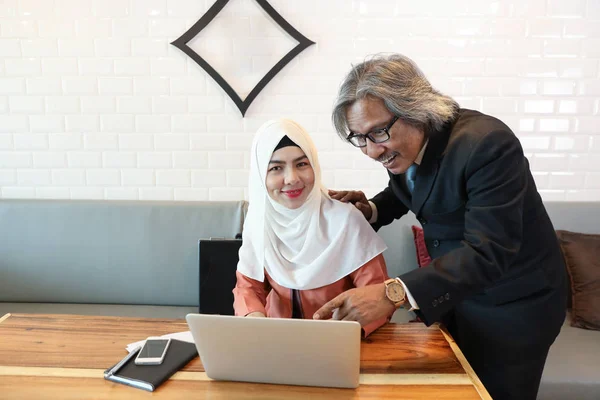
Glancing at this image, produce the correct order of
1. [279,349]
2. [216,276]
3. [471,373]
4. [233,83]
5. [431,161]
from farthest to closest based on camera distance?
[233,83]
[216,276]
[431,161]
[471,373]
[279,349]

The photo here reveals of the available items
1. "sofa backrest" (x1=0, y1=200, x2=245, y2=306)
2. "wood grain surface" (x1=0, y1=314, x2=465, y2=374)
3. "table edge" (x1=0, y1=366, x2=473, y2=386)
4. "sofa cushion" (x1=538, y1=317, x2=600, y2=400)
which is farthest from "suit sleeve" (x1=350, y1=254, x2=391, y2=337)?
"sofa backrest" (x1=0, y1=200, x2=245, y2=306)

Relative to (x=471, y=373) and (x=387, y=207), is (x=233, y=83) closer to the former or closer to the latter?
(x=387, y=207)

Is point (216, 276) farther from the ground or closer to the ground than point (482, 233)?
closer to the ground

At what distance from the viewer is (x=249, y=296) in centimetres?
162

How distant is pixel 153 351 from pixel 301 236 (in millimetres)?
582

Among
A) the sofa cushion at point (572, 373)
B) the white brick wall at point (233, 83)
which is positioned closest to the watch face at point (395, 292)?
the sofa cushion at point (572, 373)

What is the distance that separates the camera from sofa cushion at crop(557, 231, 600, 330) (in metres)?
2.27

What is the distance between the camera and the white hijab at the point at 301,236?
1619mm

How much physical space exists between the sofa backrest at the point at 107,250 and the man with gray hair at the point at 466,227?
52.0 inches

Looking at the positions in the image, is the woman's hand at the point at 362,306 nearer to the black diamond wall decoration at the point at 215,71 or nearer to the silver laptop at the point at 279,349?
the silver laptop at the point at 279,349

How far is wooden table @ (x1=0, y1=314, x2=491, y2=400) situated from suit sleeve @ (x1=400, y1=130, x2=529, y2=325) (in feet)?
0.43

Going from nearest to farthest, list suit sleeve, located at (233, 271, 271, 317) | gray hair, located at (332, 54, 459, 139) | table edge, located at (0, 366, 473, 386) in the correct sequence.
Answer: table edge, located at (0, 366, 473, 386), gray hair, located at (332, 54, 459, 139), suit sleeve, located at (233, 271, 271, 317)

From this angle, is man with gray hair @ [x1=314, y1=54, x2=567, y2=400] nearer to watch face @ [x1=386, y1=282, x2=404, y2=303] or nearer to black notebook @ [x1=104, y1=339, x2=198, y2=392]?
watch face @ [x1=386, y1=282, x2=404, y2=303]

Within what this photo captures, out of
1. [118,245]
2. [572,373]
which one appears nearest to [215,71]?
[118,245]
